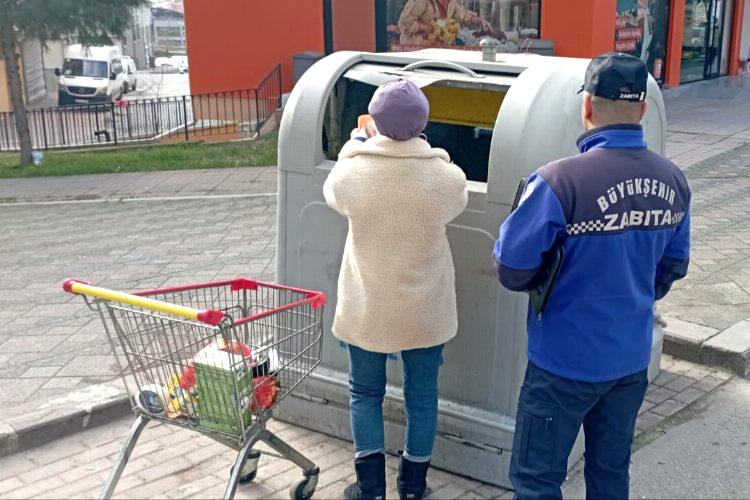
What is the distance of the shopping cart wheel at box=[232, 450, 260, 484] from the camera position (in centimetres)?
372

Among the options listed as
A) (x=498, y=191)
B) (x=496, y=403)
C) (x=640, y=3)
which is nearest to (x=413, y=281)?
(x=498, y=191)

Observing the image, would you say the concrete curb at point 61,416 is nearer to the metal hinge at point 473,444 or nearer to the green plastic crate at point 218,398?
the green plastic crate at point 218,398

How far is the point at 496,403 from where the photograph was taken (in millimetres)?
3678

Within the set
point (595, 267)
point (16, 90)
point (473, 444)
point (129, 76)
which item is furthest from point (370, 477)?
point (129, 76)

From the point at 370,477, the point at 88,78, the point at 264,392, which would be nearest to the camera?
the point at 264,392

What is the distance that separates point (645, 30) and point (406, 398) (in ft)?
49.3

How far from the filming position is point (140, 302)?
3.04m

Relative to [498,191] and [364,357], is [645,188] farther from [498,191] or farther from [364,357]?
[364,357]

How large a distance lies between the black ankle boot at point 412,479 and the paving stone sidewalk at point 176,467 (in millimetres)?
161

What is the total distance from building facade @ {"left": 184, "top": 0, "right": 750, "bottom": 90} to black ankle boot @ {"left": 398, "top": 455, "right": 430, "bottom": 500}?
12.3 metres

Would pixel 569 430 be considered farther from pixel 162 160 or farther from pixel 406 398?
pixel 162 160

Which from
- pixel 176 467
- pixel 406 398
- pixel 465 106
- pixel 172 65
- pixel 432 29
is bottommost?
pixel 172 65

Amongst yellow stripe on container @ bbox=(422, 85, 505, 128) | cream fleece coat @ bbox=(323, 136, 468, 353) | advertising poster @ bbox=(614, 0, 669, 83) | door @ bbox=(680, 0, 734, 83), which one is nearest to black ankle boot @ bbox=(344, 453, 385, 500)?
cream fleece coat @ bbox=(323, 136, 468, 353)

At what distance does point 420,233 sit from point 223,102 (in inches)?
615
